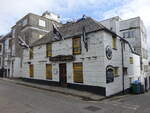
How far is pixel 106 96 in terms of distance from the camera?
11.0 metres

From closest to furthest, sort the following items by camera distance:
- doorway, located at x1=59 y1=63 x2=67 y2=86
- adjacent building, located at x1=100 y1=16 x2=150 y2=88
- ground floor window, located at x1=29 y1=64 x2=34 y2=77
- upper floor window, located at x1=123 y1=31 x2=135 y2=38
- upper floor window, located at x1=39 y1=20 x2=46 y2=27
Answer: doorway, located at x1=59 y1=63 x2=67 y2=86
ground floor window, located at x1=29 y1=64 x2=34 y2=77
upper floor window, located at x1=39 y1=20 x2=46 y2=27
adjacent building, located at x1=100 y1=16 x2=150 y2=88
upper floor window, located at x1=123 y1=31 x2=135 y2=38

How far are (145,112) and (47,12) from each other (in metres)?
29.8

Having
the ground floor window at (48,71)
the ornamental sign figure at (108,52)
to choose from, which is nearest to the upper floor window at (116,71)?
the ornamental sign figure at (108,52)

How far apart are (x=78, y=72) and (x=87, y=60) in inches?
63.6

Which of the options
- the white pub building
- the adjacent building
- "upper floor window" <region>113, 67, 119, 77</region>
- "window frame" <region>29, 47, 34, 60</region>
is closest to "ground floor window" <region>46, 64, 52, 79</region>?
the white pub building

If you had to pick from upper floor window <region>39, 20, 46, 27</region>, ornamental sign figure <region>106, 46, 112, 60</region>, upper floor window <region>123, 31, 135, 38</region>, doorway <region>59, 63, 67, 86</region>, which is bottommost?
doorway <region>59, 63, 67, 86</region>

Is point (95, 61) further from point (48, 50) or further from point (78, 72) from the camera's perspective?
point (48, 50)

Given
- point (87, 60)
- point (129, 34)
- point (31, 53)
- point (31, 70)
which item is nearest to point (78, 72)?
point (87, 60)

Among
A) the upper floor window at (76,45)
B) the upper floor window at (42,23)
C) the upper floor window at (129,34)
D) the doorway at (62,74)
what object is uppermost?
the upper floor window at (42,23)

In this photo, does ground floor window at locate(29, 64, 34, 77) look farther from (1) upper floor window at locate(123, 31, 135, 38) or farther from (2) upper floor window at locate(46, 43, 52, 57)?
(1) upper floor window at locate(123, 31, 135, 38)

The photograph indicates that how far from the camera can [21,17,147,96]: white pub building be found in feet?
38.3

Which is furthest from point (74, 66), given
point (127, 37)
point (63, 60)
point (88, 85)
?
point (127, 37)

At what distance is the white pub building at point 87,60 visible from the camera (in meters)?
11.7

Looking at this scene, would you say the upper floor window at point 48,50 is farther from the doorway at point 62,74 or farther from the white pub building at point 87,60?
the doorway at point 62,74
